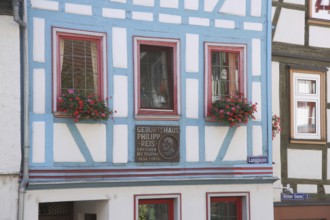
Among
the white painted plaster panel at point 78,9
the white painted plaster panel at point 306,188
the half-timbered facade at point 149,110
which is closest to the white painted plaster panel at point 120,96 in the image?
the half-timbered facade at point 149,110

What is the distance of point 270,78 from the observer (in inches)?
559

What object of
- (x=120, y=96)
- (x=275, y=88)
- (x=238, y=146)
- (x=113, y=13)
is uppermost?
(x=113, y=13)

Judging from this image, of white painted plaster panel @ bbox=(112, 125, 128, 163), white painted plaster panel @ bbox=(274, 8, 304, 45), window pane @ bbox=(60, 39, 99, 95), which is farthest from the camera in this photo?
white painted plaster panel @ bbox=(274, 8, 304, 45)

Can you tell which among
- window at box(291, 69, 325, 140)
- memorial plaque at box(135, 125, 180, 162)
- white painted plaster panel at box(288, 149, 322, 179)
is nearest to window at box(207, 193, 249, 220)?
memorial plaque at box(135, 125, 180, 162)

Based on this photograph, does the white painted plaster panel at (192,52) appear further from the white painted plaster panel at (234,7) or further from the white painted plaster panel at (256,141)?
the white painted plaster panel at (256,141)

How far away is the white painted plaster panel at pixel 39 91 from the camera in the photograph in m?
12.1

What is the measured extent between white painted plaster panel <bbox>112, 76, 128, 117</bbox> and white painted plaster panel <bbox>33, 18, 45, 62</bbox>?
4.26ft

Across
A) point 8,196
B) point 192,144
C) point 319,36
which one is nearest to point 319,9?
point 319,36

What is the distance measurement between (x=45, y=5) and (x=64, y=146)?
7.10 feet

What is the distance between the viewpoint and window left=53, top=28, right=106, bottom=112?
12.4 m

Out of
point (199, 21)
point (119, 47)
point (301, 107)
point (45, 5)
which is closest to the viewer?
point (45, 5)

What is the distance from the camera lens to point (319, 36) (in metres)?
15.7

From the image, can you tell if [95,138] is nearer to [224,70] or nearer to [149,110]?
[149,110]

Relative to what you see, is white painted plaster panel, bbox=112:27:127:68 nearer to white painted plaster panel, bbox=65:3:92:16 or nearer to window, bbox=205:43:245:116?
white painted plaster panel, bbox=65:3:92:16
